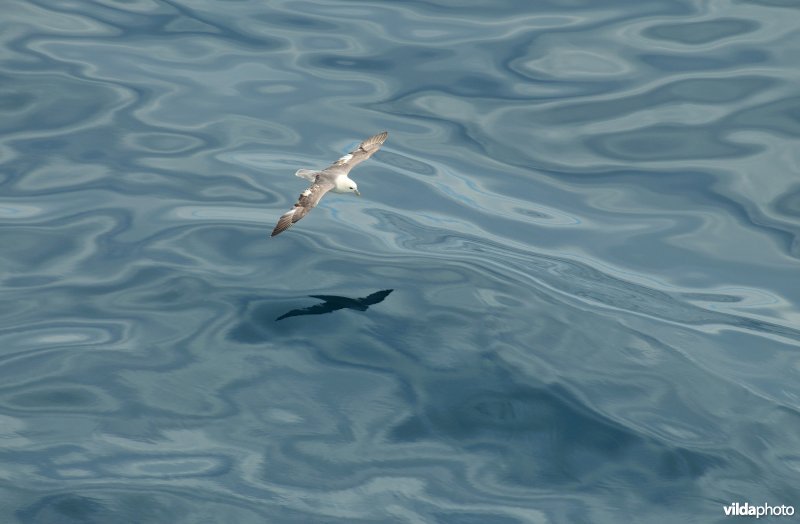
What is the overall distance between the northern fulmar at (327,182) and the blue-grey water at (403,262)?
92 cm

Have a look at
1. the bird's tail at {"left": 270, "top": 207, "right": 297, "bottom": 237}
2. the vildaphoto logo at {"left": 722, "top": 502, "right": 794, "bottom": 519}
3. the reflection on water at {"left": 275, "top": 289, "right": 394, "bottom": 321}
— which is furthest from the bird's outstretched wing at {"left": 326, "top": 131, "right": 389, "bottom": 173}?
the vildaphoto logo at {"left": 722, "top": 502, "right": 794, "bottom": 519}

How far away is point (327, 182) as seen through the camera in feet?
50.4

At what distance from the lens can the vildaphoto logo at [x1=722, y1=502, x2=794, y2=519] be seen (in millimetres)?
11773

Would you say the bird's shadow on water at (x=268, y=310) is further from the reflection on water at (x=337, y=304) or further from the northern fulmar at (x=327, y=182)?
the northern fulmar at (x=327, y=182)

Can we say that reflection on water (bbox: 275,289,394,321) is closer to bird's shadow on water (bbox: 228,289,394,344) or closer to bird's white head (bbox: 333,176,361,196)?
bird's shadow on water (bbox: 228,289,394,344)

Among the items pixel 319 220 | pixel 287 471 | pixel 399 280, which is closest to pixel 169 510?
pixel 287 471

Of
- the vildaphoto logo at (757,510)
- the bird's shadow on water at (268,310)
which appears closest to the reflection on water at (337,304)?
the bird's shadow on water at (268,310)

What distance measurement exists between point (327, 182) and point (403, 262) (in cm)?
148

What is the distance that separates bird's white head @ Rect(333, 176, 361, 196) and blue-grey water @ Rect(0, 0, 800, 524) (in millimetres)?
840

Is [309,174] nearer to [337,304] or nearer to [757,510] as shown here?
[337,304]

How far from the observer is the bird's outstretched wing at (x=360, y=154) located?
16.1 metres

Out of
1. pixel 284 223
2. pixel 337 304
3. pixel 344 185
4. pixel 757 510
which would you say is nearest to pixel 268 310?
pixel 337 304

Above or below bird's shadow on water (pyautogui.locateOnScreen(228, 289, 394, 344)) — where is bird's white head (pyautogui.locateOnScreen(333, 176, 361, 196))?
above

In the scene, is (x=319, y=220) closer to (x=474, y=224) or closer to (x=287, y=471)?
(x=474, y=224)
